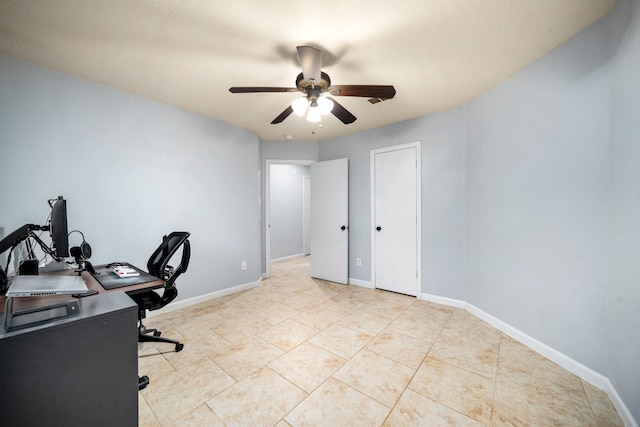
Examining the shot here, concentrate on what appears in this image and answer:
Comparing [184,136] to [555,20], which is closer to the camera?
[555,20]

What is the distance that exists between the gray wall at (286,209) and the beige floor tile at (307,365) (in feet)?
12.4

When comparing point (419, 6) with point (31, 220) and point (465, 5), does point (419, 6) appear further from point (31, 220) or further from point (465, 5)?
point (31, 220)

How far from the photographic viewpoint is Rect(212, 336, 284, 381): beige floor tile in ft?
6.06

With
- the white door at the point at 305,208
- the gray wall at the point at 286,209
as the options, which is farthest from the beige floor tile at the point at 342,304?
the white door at the point at 305,208

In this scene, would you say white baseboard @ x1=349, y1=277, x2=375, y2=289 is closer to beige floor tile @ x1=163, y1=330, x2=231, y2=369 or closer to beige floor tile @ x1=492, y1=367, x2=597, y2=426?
beige floor tile @ x1=492, y1=367, x2=597, y2=426

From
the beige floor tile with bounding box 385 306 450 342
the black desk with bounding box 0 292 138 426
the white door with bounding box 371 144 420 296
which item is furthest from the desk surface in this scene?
the white door with bounding box 371 144 420 296

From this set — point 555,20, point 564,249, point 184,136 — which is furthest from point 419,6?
point 184,136

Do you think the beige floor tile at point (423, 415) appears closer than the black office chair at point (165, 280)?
Yes

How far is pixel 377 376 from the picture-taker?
1781 millimetres

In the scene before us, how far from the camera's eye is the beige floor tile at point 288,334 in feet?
7.29

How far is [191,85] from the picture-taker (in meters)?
2.39

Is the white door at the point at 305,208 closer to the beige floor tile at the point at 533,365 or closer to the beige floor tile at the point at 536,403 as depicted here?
the beige floor tile at the point at 533,365

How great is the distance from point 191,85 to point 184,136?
0.79 meters

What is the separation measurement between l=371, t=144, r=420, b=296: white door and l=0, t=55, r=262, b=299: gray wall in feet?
6.29
